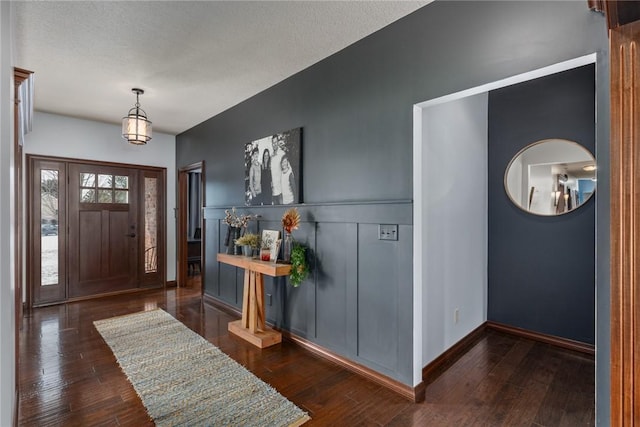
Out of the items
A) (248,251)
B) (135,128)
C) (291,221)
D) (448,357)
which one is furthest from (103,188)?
(448,357)

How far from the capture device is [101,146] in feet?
16.1

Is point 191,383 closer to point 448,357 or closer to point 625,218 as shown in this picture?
point 448,357

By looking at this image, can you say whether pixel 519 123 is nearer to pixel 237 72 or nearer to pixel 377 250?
pixel 377 250

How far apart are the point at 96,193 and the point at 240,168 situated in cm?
254

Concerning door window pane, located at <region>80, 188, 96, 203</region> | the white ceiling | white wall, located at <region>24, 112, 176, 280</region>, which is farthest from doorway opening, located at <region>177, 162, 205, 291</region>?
the white ceiling

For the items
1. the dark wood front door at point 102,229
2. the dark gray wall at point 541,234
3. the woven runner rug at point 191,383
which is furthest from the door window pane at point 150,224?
the dark gray wall at point 541,234

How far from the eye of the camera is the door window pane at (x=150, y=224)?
5.38m

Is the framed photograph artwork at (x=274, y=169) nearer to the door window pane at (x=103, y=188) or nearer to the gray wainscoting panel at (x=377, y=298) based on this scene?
the gray wainscoting panel at (x=377, y=298)

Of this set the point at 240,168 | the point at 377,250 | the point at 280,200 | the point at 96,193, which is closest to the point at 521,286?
the point at 377,250

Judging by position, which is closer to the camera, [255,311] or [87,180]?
[255,311]

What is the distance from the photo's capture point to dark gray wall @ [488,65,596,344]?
2.94 metres

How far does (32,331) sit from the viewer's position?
3.45m

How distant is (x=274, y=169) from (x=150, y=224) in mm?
3185

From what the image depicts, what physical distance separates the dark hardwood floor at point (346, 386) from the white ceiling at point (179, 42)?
2614 millimetres
